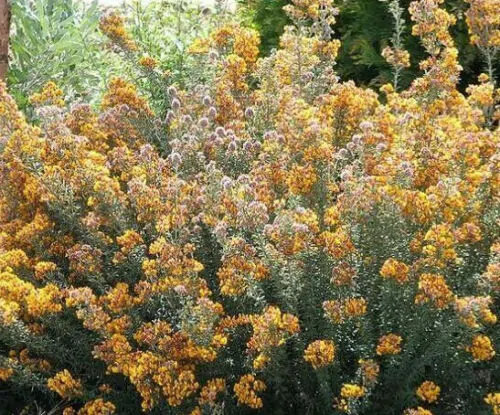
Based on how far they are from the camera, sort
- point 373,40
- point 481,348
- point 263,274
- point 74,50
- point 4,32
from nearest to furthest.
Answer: point 481,348 < point 263,274 < point 4,32 < point 74,50 < point 373,40

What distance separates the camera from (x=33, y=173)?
9.82 ft

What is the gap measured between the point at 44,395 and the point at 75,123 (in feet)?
3.93

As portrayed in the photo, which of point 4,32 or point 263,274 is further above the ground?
point 4,32

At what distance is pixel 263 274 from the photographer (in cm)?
254

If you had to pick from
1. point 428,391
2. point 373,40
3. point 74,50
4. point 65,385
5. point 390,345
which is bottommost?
point 65,385

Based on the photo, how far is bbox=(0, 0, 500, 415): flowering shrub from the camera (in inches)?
94.1

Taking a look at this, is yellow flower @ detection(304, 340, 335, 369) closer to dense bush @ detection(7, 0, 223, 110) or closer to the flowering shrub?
the flowering shrub

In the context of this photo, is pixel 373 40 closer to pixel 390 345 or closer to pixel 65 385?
pixel 390 345

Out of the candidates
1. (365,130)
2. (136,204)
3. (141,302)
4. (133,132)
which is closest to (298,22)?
(133,132)

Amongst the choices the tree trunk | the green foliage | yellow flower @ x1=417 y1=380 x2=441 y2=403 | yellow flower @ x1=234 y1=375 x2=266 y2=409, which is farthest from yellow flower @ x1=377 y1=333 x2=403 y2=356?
the green foliage

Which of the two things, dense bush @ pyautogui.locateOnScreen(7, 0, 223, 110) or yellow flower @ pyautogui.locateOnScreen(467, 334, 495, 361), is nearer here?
yellow flower @ pyautogui.locateOnScreen(467, 334, 495, 361)

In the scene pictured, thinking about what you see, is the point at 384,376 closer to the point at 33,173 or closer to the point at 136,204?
the point at 136,204

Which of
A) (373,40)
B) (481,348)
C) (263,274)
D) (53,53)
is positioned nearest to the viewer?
(481,348)

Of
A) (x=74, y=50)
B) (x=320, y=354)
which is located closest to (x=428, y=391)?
(x=320, y=354)
